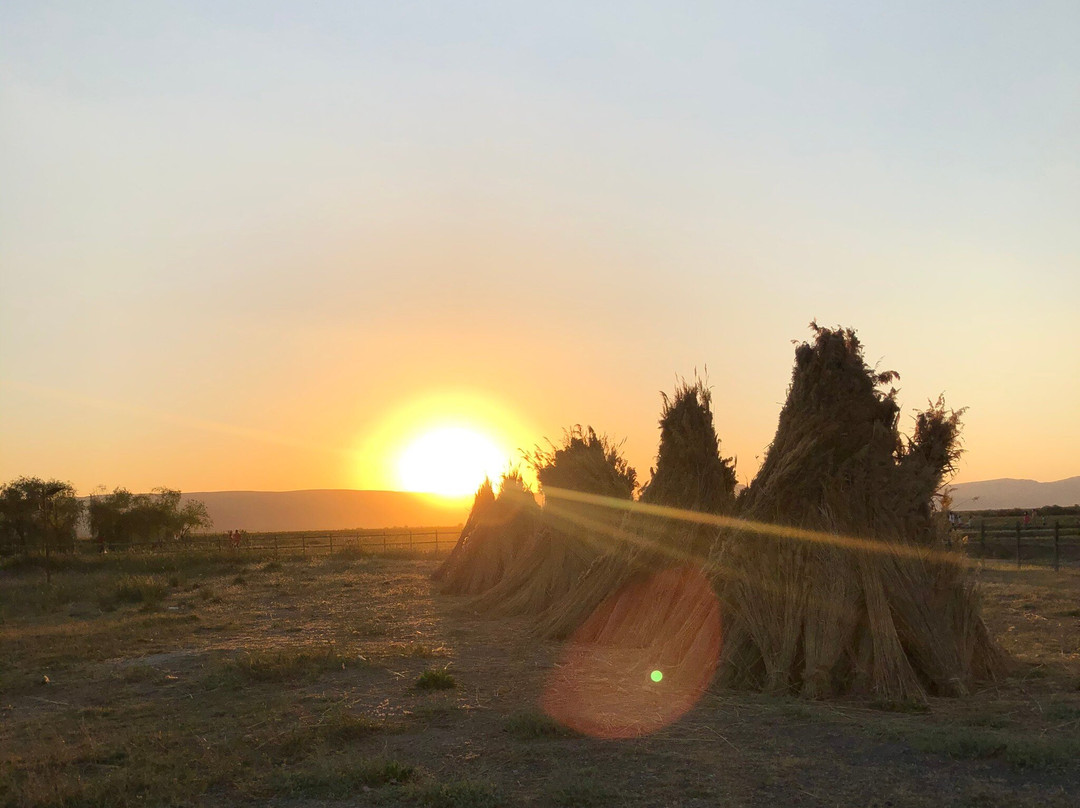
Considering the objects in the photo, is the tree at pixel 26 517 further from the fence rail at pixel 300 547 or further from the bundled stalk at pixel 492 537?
the bundled stalk at pixel 492 537

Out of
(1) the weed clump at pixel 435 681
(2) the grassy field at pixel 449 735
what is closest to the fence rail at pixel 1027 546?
(2) the grassy field at pixel 449 735

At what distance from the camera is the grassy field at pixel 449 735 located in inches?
237

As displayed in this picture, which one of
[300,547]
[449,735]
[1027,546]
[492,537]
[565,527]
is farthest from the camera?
[300,547]

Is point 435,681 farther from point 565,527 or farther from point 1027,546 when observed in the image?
point 1027,546

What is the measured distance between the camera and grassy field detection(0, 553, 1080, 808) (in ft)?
19.7

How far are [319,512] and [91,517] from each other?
406 feet

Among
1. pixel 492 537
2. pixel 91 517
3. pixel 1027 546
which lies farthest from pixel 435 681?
pixel 91 517

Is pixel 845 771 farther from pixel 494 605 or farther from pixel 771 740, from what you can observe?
pixel 494 605

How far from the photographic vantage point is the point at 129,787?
6.38m

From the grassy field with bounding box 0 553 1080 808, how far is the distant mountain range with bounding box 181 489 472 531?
14904 centimetres

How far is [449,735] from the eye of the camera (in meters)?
7.78

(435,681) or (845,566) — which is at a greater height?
(845,566)

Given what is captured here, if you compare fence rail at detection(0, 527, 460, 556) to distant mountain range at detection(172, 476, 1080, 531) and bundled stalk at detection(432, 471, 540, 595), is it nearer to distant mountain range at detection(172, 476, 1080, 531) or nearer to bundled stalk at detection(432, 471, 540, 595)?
bundled stalk at detection(432, 471, 540, 595)

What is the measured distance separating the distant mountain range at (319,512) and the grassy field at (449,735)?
5868 inches
